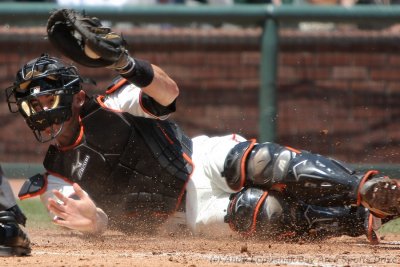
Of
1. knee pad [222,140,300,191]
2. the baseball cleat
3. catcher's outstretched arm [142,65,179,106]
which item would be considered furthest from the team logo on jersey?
the baseball cleat

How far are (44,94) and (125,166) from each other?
2.12 ft

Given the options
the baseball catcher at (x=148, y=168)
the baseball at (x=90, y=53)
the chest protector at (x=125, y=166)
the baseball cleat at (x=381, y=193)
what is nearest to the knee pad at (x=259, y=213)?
the baseball catcher at (x=148, y=168)

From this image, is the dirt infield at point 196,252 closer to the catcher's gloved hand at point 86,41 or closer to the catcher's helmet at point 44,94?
the catcher's helmet at point 44,94

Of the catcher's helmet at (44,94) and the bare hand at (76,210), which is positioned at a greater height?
the catcher's helmet at (44,94)

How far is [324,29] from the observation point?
Result: 986cm

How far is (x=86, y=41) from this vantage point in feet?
17.0

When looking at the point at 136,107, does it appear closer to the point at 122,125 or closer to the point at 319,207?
the point at 122,125

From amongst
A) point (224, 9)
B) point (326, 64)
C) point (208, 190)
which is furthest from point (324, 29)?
point (208, 190)

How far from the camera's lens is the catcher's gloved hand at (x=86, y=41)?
518 cm

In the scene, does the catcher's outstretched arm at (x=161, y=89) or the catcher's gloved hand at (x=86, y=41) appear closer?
the catcher's gloved hand at (x=86, y=41)

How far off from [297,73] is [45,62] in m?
4.53

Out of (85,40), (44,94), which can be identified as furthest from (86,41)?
(44,94)

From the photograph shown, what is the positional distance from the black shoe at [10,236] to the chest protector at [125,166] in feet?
2.84

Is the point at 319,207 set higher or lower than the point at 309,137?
higher
